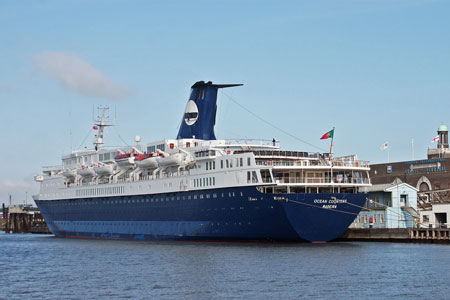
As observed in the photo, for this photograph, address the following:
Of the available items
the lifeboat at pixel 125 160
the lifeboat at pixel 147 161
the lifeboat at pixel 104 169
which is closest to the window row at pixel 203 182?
the lifeboat at pixel 147 161

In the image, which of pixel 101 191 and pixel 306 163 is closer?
pixel 306 163

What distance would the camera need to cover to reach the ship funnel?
7319 cm

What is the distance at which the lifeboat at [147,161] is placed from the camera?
7069cm

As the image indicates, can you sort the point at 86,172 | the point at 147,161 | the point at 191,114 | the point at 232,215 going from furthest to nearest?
1. the point at 86,172
2. the point at 191,114
3. the point at 147,161
4. the point at 232,215

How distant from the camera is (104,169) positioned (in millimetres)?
78812

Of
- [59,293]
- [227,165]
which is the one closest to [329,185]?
[227,165]

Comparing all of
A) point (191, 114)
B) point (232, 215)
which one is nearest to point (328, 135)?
point (232, 215)

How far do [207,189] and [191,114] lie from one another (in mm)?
13991

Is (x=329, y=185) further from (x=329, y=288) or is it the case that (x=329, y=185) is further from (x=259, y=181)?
(x=329, y=288)

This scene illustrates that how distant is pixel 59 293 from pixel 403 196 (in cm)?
4495

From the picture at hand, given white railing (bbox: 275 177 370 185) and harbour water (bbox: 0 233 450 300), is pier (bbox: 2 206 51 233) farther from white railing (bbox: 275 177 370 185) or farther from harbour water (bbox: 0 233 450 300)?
harbour water (bbox: 0 233 450 300)

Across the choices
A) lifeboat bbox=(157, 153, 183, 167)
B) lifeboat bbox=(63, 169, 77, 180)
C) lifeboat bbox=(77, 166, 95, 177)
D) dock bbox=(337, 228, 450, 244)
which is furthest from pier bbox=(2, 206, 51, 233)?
dock bbox=(337, 228, 450, 244)

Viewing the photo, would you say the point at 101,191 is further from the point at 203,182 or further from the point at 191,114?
the point at 203,182

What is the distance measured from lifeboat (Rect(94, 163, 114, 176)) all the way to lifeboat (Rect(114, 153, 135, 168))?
139cm
